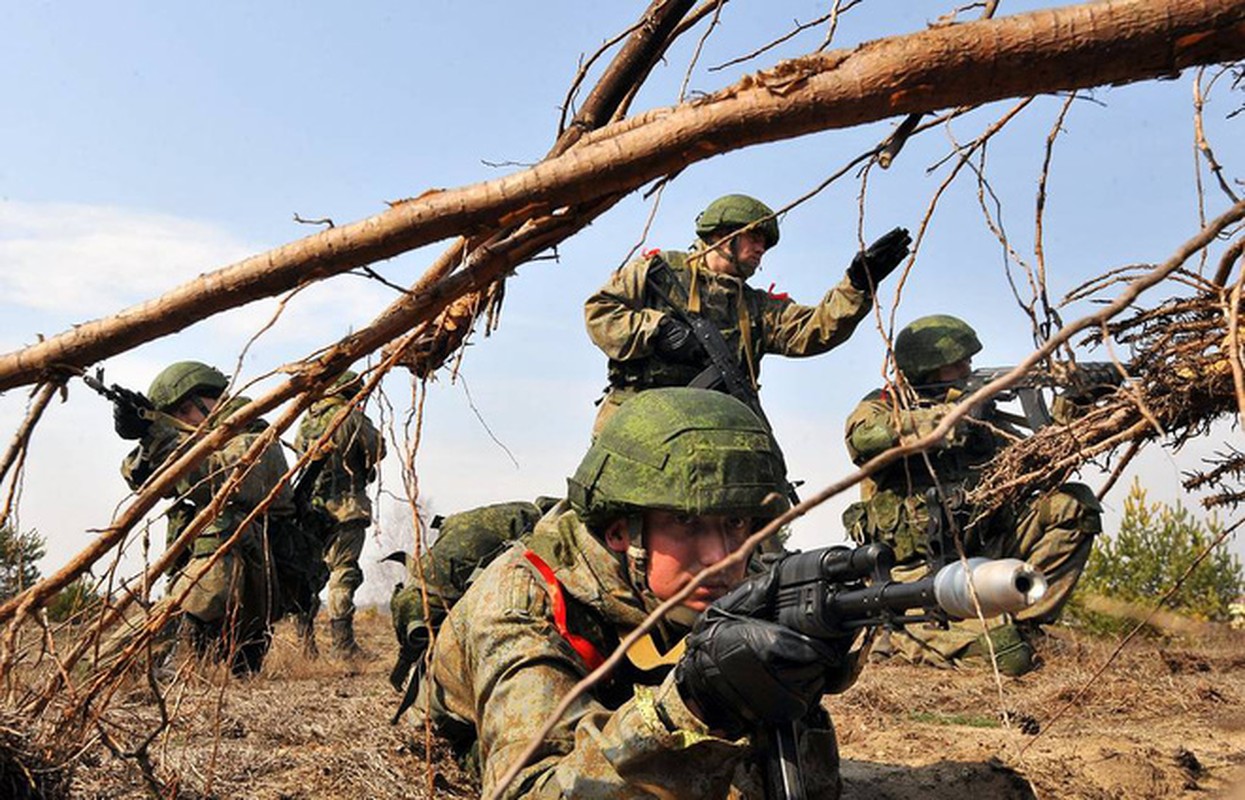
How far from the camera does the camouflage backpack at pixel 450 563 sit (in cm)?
337

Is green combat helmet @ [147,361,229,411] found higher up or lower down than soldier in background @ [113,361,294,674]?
higher up

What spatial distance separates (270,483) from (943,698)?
11.5 ft

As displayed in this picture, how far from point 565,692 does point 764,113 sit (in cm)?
124

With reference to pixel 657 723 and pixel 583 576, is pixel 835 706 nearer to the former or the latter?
pixel 583 576

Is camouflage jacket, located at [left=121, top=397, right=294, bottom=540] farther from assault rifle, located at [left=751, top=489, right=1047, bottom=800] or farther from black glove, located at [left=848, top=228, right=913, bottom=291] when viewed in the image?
assault rifle, located at [left=751, top=489, right=1047, bottom=800]

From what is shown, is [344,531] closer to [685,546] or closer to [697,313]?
[697,313]

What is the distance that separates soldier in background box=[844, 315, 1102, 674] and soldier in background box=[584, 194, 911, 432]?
1.26 metres

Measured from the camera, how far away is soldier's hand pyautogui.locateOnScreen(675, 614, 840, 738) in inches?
82.5

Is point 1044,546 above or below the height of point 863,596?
above

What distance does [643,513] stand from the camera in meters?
2.63

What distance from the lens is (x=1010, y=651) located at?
6.32m

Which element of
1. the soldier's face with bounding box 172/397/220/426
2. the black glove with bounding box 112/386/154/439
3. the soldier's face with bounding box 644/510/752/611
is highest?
the soldier's face with bounding box 172/397/220/426

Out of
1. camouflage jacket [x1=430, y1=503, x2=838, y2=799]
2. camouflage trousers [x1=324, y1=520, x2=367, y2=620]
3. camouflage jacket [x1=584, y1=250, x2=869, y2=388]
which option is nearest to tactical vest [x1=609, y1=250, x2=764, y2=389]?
camouflage jacket [x1=584, y1=250, x2=869, y2=388]

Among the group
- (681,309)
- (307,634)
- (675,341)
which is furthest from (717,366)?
(307,634)
